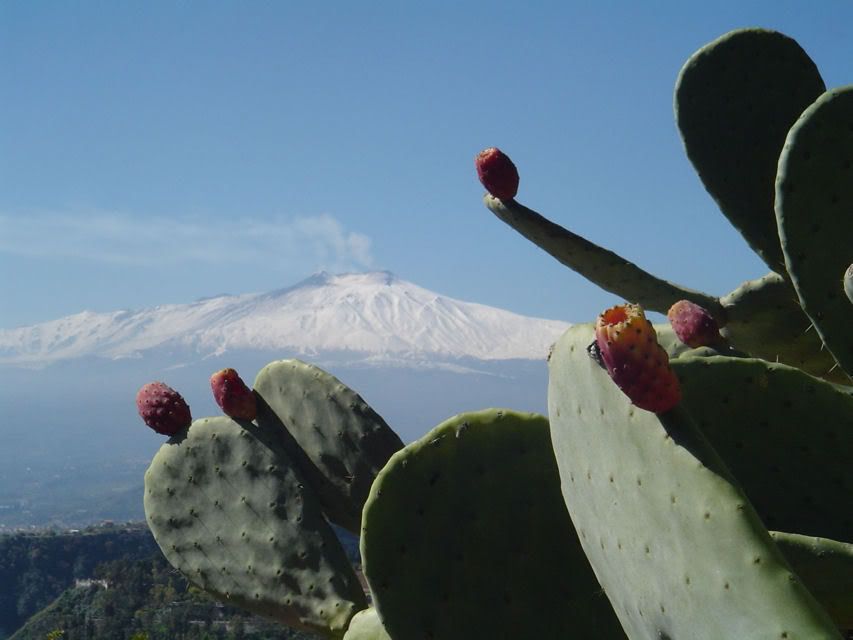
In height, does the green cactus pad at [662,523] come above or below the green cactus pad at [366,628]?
above

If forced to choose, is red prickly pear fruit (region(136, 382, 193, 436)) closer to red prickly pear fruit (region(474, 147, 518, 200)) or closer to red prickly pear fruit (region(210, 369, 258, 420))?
red prickly pear fruit (region(210, 369, 258, 420))

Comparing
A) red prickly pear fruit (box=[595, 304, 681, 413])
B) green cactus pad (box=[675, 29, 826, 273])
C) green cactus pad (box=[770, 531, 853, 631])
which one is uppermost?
green cactus pad (box=[675, 29, 826, 273])

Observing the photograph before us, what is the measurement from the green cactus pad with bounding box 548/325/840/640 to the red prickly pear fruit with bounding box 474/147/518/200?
6.75ft

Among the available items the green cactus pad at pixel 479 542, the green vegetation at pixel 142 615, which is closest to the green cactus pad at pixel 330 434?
the green cactus pad at pixel 479 542

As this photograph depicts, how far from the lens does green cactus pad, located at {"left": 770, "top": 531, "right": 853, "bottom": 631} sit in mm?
1994

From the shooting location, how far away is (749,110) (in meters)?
3.56

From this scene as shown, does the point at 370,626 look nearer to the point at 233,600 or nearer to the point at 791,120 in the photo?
the point at 233,600

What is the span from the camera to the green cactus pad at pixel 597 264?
3.78 m

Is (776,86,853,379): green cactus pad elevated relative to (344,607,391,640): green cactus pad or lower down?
elevated

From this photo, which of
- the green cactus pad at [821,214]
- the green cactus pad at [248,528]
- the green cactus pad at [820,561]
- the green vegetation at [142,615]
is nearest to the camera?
the green cactus pad at [820,561]

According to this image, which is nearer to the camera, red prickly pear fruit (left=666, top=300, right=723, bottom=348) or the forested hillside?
red prickly pear fruit (left=666, top=300, right=723, bottom=348)

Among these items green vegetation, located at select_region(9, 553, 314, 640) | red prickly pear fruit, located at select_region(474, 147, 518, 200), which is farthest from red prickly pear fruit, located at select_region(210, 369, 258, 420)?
green vegetation, located at select_region(9, 553, 314, 640)

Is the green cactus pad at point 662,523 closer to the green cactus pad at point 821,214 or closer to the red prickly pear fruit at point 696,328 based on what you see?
the red prickly pear fruit at point 696,328

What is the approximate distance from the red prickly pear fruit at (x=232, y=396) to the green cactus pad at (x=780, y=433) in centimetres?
167
